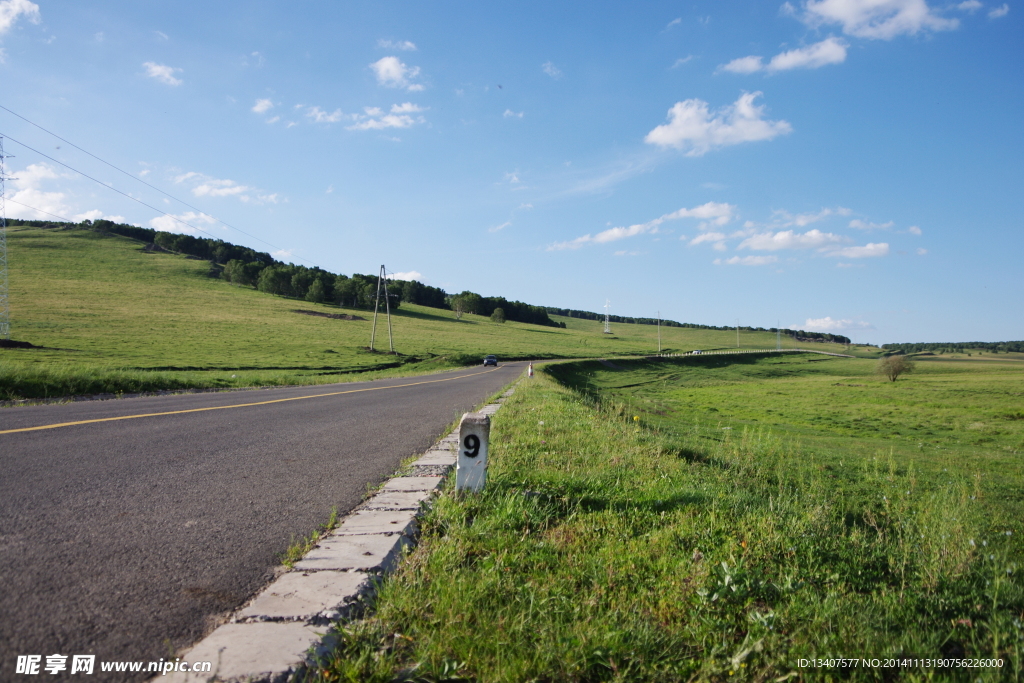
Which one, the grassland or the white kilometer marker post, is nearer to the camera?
the white kilometer marker post

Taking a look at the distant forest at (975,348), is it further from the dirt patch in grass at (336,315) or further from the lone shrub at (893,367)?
the dirt patch in grass at (336,315)

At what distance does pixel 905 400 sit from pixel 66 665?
150 feet

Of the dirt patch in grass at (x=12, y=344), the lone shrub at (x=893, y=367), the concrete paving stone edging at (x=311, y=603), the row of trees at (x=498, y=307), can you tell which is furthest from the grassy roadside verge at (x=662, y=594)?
the row of trees at (x=498, y=307)

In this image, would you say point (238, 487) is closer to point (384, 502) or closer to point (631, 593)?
point (384, 502)

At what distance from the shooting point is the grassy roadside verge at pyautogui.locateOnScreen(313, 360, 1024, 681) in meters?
2.46

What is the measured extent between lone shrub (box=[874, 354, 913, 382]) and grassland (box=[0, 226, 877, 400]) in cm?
3328

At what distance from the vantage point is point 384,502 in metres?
4.49

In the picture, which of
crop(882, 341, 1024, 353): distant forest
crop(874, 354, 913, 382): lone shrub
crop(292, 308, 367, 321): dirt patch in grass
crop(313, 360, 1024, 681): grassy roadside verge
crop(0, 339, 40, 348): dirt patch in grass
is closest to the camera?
crop(313, 360, 1024, 681): grassy roadside verge

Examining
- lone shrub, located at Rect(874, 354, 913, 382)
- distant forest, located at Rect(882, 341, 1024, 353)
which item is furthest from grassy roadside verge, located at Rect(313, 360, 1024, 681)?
distant forest, located at Rect(882, 341, 1024, 353)

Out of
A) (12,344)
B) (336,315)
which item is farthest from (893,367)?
(12,344)

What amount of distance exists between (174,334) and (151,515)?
5324cm

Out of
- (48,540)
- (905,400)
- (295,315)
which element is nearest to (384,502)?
(48,540)

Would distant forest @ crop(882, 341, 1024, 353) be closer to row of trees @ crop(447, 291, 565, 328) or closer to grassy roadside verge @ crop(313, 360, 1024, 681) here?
row of trees @ crop(447, 291, 565, 328)

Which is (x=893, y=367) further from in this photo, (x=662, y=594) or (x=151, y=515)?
(x=151, y=515)
